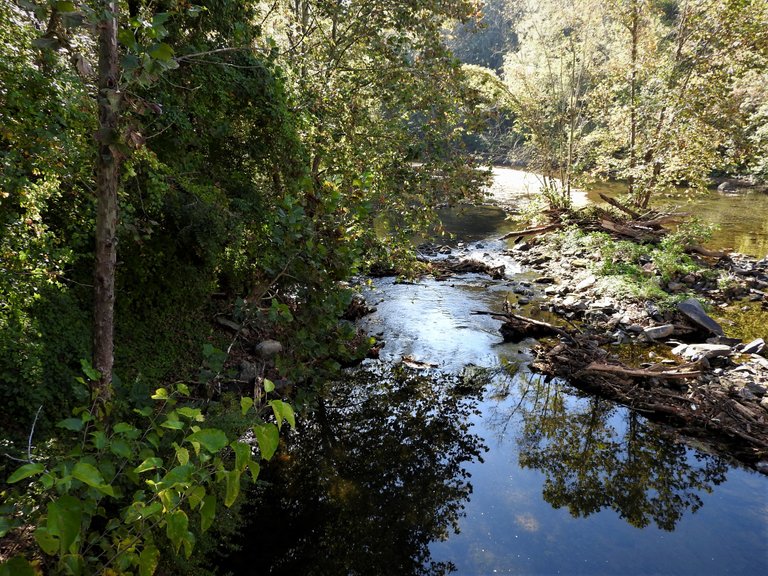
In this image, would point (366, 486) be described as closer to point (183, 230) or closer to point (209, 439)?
point (183, 230)

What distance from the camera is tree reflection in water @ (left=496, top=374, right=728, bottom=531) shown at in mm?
5586

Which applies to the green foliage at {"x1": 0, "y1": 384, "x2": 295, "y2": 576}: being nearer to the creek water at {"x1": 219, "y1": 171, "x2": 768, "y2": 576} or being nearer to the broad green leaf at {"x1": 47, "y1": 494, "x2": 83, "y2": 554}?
the broad green leaf at {"x1": 47, "y1": 494, "x2": 83, "y2": 554}

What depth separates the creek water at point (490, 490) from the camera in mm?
4832

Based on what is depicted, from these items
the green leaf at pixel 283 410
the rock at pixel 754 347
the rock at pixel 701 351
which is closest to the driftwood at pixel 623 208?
the rock at pixel 754 347

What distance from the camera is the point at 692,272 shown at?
13.1m

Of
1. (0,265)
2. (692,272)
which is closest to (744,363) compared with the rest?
(692,272)

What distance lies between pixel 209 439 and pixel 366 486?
414 centimetres

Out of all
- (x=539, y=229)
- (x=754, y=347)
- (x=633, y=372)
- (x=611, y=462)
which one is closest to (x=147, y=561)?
(x=611, y=462)

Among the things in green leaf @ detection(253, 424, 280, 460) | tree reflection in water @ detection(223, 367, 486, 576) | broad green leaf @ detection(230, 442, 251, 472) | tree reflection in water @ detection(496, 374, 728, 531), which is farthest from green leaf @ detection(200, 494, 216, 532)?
tree reflection in water @ detection(496, 374, 728, 531)

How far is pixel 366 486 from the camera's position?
576 centimetres

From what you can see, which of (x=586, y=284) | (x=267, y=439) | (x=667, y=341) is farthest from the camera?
(x=586, y=284)

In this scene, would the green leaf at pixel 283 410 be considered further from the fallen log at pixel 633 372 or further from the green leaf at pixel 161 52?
the fallen log at pixel 633 372

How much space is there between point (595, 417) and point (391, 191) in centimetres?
515

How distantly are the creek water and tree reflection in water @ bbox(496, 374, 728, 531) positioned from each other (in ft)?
0.07
